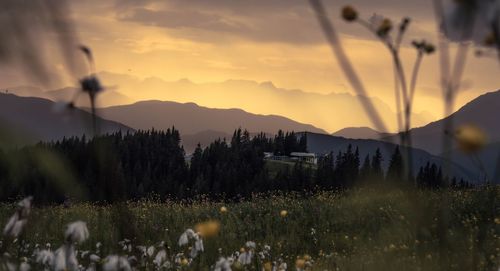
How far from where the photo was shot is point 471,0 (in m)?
1.54

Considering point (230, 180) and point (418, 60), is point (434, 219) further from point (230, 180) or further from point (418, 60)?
point (230, 180)

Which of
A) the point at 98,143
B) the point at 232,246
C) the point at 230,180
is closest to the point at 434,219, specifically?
the point at 232,246

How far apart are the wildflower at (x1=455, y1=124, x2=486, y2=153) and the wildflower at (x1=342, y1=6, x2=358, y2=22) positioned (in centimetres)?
56

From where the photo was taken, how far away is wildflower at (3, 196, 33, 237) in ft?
7.93

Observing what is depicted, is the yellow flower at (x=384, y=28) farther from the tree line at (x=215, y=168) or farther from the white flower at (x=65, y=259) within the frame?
the tree line at (x=215, y=168)

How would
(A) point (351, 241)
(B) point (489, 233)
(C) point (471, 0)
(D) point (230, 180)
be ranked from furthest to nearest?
(D) point (230, 180) → (A) point (351, 241) → (B) point (489, 233) → (C) point (471, 0)

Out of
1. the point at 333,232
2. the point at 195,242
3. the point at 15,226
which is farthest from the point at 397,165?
the point at 333,232

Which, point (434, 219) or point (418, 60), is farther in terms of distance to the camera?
point (434, 219)

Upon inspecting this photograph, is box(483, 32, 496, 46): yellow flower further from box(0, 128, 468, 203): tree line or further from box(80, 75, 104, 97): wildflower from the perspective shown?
box(0, 128, 468, 203): tree line

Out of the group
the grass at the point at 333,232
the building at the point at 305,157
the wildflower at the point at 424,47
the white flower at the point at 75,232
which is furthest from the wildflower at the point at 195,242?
the building at the point at 305,157

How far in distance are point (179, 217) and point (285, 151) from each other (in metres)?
132

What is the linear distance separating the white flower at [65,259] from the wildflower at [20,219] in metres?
0.36

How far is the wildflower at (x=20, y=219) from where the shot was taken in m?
2.42

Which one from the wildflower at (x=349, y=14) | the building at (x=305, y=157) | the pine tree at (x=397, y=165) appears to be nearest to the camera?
the wildflower at (x=349, y=14)
